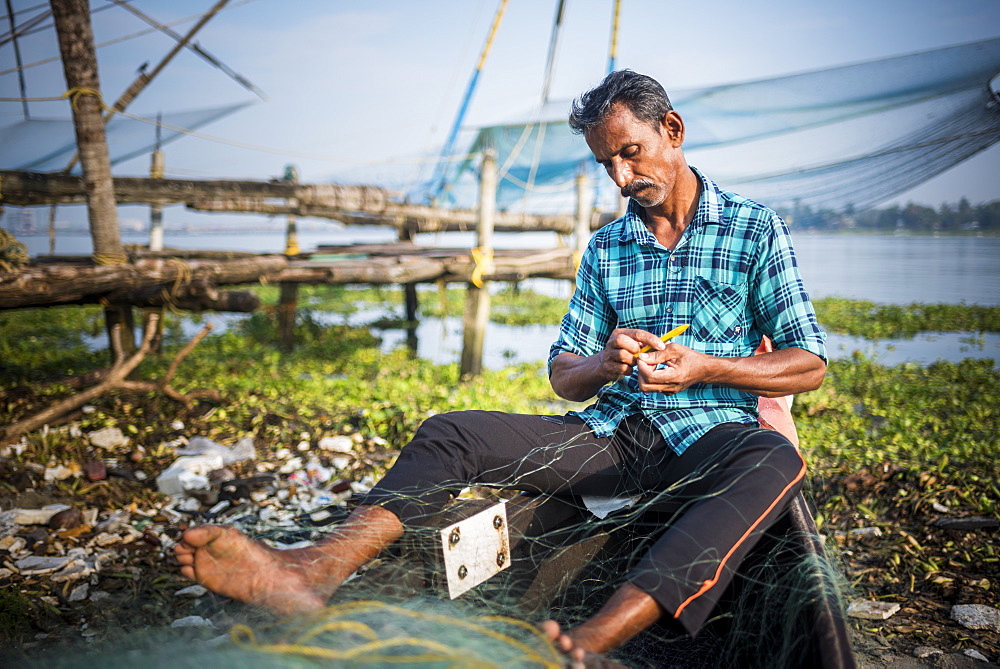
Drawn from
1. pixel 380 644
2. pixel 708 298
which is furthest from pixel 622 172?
pixel 380 644

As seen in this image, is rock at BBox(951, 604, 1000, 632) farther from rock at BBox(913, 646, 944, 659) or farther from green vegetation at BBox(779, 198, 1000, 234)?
green vegetation at BBox(779, 198, 1000, 234)

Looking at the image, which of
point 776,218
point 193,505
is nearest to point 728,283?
point 776,218

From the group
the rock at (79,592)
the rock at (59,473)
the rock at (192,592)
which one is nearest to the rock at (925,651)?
the rock at (192,592)

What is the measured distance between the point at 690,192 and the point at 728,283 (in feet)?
1.05

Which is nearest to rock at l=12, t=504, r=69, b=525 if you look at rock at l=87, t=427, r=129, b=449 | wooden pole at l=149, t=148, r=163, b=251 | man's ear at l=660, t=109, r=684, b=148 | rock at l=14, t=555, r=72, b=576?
rock at l=14, t=555, r=72, b=576

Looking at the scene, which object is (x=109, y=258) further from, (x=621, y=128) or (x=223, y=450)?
(x=621, y=128)

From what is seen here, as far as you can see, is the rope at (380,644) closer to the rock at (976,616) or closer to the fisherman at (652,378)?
the fisherman at (652,378)

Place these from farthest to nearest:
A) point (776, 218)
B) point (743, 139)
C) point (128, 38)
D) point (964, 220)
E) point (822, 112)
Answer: point (964, 220), point (743, 139), point (822, 112), point (128, 38), point (776, 218)

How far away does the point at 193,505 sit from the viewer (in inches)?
121

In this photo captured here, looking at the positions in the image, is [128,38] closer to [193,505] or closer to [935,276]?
[193,505]

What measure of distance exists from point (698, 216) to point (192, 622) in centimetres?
197

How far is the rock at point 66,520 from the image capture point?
8.91 feet

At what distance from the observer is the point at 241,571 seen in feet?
4.58

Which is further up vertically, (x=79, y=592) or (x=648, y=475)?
(x=648, y=475)
